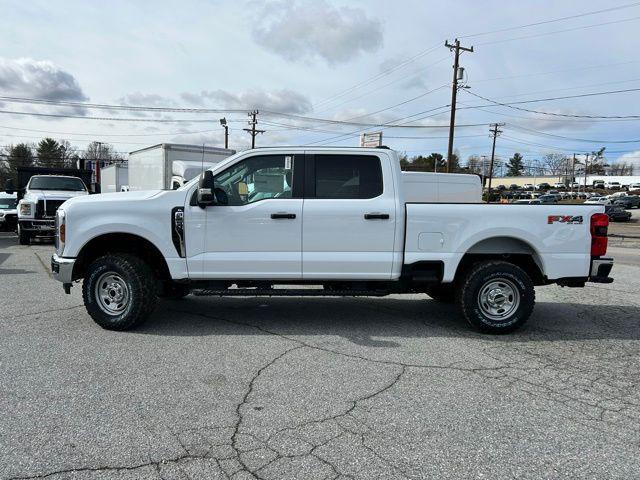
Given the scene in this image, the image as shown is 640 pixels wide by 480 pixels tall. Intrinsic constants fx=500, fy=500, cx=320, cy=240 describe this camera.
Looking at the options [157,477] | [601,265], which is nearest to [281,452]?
[157,477]

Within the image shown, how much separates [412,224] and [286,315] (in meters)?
2.12

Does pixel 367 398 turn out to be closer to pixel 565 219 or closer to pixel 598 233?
pixel 565 219

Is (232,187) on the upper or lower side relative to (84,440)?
upper

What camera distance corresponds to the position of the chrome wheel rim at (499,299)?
19.1ft

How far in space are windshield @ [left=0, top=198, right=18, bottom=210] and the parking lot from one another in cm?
1677

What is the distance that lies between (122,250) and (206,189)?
1432 millimetres

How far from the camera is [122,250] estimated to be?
5961mm

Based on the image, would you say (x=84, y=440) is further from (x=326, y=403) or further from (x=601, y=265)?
(x=601, y=265)

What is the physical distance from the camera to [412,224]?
5.69m

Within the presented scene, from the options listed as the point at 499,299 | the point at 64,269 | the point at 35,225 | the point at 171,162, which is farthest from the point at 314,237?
the point at 35,225

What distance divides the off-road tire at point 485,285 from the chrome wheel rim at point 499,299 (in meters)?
0.01

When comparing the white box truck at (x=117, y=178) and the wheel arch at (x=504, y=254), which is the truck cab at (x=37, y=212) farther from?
the wheel arch at (x=504, y=254)

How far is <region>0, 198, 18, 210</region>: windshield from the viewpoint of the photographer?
20.5 m

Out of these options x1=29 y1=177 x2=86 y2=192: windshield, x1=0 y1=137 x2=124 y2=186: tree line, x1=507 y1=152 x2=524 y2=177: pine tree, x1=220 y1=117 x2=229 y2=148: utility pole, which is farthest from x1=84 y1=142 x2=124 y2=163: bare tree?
x1=507 y1=152 x2=524 y2=177: pine tree
